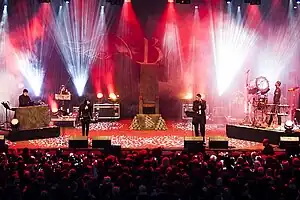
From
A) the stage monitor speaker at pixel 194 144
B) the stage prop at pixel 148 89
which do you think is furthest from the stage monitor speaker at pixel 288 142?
the stage prop at pixel 148 89

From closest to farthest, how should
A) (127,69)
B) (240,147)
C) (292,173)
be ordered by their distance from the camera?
(292,173)
(240,147)
(127,69)

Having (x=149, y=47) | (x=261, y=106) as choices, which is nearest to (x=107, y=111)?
(x=149, y=47)

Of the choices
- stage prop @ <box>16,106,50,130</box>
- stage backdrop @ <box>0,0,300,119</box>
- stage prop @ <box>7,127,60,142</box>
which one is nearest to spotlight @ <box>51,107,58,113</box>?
stage backdrop @ <box>0,0,300,119</box>

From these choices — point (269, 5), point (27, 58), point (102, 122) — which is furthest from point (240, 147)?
point (27, 58)

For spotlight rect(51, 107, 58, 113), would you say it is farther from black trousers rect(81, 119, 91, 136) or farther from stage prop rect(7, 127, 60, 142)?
black trousers rect(81, 119, 91, 136)

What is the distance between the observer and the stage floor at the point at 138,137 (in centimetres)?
2100

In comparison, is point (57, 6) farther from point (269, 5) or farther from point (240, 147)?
point (240, 147)

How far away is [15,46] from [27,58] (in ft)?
2.85

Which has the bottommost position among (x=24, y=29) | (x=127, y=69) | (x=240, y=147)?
(x=240, y=147)

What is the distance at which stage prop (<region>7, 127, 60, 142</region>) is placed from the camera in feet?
74.0

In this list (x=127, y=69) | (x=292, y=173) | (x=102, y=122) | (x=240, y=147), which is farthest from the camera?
(x=127, y=69)

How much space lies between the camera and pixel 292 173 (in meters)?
11.8

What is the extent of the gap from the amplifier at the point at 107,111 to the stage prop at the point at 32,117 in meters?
5.42

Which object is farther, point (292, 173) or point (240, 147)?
point (240, 147)
